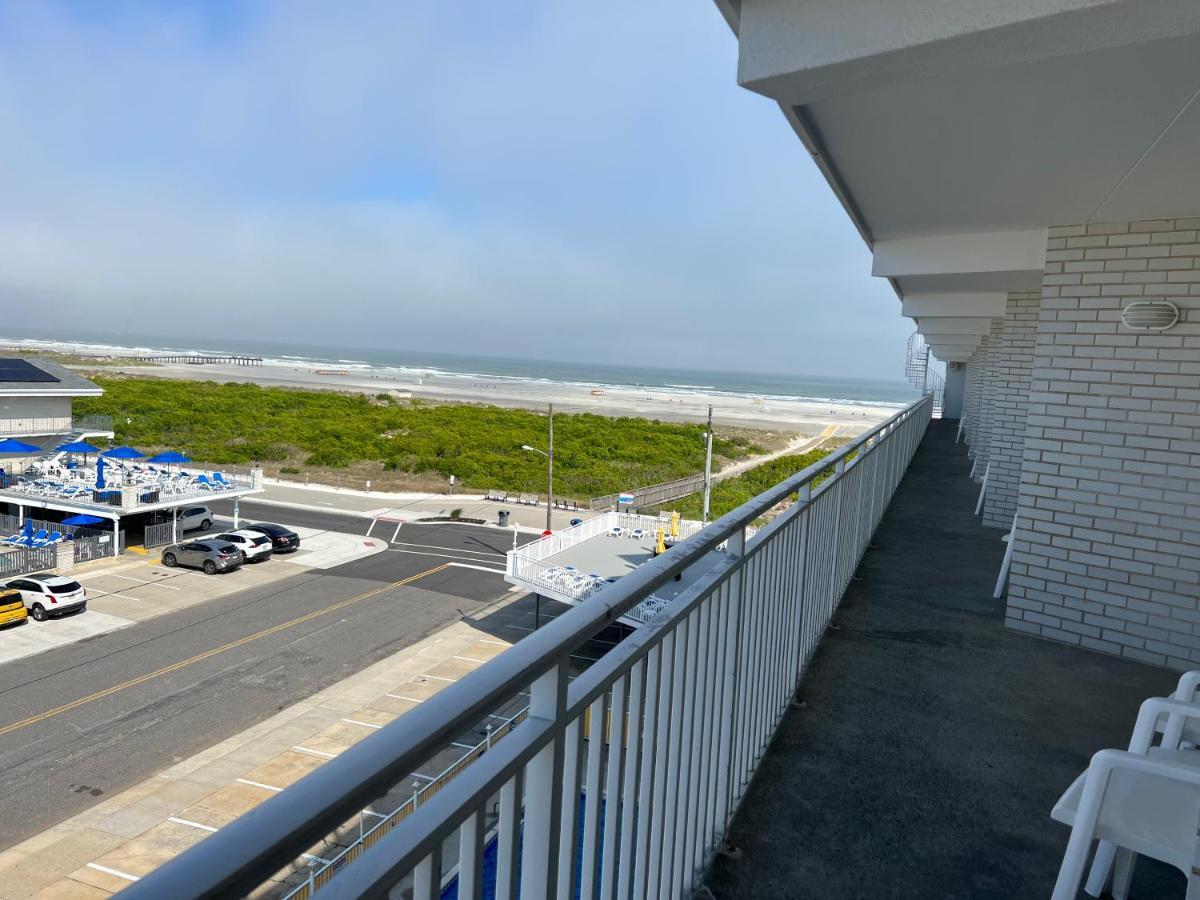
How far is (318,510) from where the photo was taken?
2977cm

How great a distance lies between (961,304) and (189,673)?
49.1 feet

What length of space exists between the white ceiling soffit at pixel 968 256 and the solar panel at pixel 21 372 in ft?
97.4

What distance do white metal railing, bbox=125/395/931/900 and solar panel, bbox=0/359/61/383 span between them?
103 ft

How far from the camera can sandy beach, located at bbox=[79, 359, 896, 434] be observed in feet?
244

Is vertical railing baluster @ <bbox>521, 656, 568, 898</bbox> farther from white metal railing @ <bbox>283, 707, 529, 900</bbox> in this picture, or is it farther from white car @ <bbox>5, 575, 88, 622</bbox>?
white car @ <bbox>5, 575, 88, 622</bbox>

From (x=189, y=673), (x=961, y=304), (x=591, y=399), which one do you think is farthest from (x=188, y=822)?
(x=591, y=399)

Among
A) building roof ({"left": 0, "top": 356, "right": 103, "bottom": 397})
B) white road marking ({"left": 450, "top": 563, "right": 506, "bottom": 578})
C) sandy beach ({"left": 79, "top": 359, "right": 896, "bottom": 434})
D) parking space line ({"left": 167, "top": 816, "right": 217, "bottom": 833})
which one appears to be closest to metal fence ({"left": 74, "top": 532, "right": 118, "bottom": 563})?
building roof ({"left": 0, "top": 356, "right": 103, "bottom": 397})

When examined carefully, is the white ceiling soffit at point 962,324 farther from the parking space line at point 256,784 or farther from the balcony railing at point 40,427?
the balcony railing at point 40,427

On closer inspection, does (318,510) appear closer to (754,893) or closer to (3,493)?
(3,493)

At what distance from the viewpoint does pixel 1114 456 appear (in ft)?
16.4

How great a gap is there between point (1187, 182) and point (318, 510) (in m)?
29.6

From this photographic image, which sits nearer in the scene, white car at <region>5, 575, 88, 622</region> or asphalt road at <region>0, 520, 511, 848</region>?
asphalt road at <region>0, 520, 511, 848</region>

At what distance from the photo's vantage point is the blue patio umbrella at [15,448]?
24445mm

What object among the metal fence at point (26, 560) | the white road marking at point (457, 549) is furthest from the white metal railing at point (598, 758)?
the metal fence at point (26, 560)
